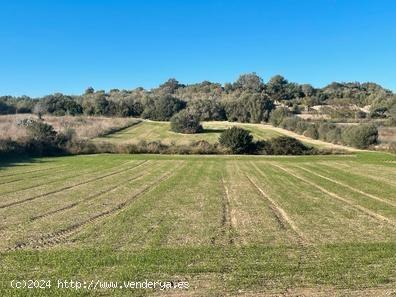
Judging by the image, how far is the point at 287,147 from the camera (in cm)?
4919

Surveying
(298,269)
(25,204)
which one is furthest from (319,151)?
(298,269)

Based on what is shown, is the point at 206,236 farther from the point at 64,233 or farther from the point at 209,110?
the point at 209,110

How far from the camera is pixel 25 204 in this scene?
1694 centimetres

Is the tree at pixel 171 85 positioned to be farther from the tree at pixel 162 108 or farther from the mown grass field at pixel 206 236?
the mown grass field at pixel 206 236

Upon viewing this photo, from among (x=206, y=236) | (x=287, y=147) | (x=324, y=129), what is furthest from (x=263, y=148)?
(x=206, y=236)

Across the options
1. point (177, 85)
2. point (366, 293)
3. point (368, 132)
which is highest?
point (177, 85)

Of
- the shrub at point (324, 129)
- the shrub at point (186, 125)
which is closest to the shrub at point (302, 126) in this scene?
the shrub at point (324, 129)

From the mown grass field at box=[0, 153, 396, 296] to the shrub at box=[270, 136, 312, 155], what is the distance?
84.0 ft

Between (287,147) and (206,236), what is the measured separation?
38.3 metres

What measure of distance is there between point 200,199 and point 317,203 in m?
4.26

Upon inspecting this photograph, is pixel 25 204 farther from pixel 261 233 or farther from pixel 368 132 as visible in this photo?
pixel 368 132

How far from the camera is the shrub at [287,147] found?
162 ft

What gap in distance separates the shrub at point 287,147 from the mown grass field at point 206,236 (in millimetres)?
25599

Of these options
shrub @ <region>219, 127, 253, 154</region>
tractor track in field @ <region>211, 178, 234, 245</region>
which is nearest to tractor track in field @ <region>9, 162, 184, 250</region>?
tractor track in field @ <region>211, 178, 234, 245</region>
